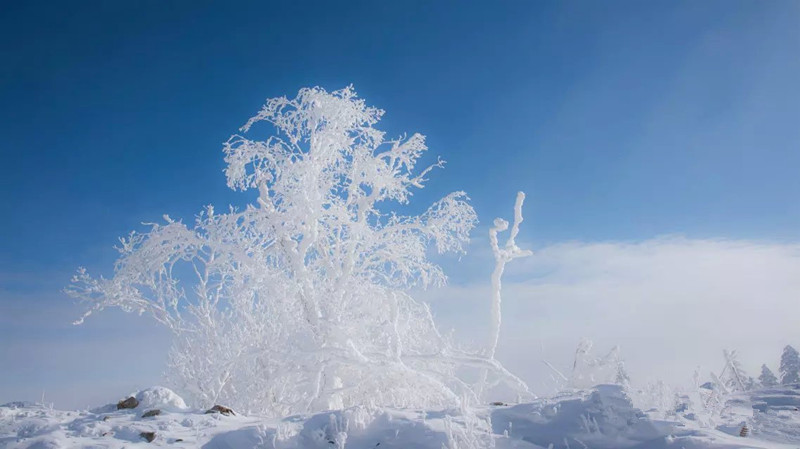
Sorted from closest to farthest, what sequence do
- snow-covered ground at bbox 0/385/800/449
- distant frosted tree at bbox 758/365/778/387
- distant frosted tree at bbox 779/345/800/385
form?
snow-covered ground at bbox 0/385/800/449, distant frosted tree at bbox 779/345/800/385, distant frosted tree at bbox 758/365/778/387

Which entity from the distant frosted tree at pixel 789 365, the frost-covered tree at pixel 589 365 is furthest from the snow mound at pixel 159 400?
the distant frosted tree at pixel 789 365

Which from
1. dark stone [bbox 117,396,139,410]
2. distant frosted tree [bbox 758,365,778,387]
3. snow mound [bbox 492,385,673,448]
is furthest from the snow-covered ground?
distant frosted tree [bbox 758,365,778,387]

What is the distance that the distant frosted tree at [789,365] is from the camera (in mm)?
21562

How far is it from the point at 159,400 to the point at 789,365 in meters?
26.4

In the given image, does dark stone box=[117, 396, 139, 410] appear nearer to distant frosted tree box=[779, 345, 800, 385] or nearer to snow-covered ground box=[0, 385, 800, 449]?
snow-covered ground box=[0, 385, 800, 449]

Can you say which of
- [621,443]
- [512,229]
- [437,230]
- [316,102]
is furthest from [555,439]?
[316,102]

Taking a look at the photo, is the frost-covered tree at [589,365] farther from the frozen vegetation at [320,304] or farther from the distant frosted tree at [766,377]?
the distant frosted tree at [766,377]

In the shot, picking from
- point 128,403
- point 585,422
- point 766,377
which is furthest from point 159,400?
point 766,377

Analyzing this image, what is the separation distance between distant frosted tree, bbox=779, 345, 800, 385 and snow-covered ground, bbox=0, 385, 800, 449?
60.7 ft

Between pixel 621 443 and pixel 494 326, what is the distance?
370 inches

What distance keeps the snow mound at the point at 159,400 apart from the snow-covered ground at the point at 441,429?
596 mm

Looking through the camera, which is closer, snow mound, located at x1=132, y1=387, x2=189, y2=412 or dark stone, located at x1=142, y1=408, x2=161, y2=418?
dark stone, located at x1=142, y1=408, x2=161, y2=418

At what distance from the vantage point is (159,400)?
8391mm

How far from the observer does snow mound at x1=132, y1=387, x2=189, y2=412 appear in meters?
8.21
